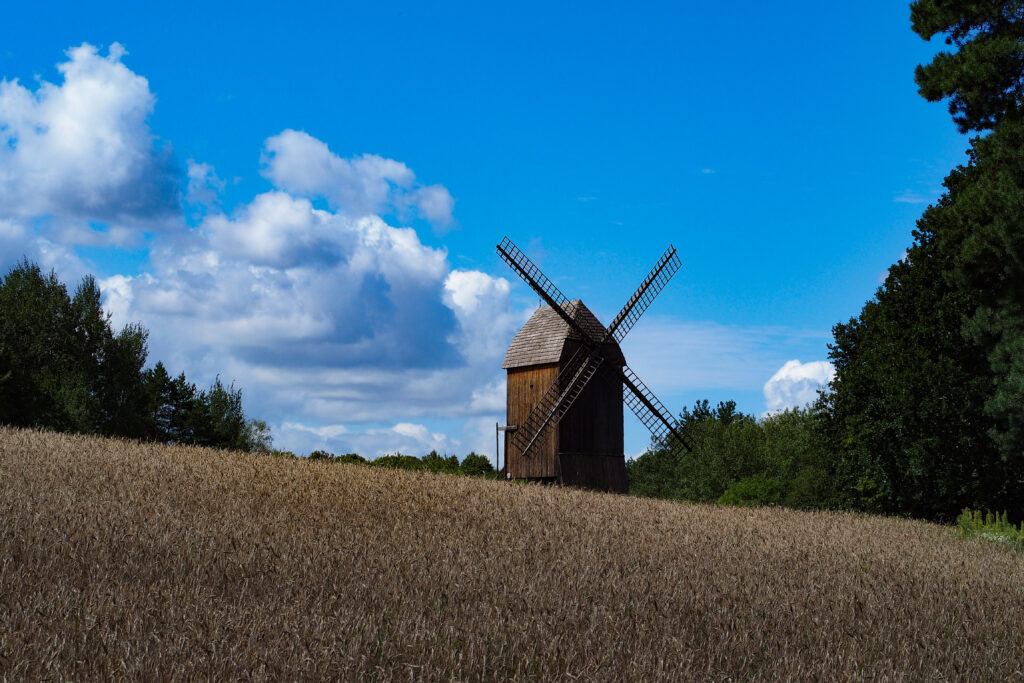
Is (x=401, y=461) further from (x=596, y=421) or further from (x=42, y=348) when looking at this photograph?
(x=42, y=348)

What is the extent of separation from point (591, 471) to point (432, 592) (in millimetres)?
21355

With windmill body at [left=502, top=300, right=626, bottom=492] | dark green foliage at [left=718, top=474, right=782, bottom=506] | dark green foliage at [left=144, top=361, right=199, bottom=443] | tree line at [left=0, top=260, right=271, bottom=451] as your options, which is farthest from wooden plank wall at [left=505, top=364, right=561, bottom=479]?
dark green foliage at [left=144, top=361, right=199, bottom=443]

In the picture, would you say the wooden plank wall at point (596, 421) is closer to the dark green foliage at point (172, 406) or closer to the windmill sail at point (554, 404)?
the windmill sail at point (554, 404)

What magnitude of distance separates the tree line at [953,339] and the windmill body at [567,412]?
7652mm

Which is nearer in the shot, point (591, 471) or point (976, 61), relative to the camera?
point (976, 61)

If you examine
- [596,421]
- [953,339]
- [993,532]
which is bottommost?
[993,532]

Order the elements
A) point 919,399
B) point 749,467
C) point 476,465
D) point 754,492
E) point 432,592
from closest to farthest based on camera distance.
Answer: point 432,592
point 919,399
point 476,465
point 754,492
point 749,467

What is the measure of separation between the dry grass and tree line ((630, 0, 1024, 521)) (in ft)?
28.4

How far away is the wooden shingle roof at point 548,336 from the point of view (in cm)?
2817

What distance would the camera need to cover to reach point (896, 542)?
48.4 ft

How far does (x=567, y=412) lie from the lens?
27.5m

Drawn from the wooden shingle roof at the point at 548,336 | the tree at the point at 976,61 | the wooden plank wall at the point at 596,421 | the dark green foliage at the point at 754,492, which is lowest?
the dark green foliage at the point at 754,492

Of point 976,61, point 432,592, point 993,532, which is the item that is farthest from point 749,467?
point 432,592

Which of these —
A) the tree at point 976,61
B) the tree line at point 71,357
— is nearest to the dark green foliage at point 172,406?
the tree line at point 71,357
